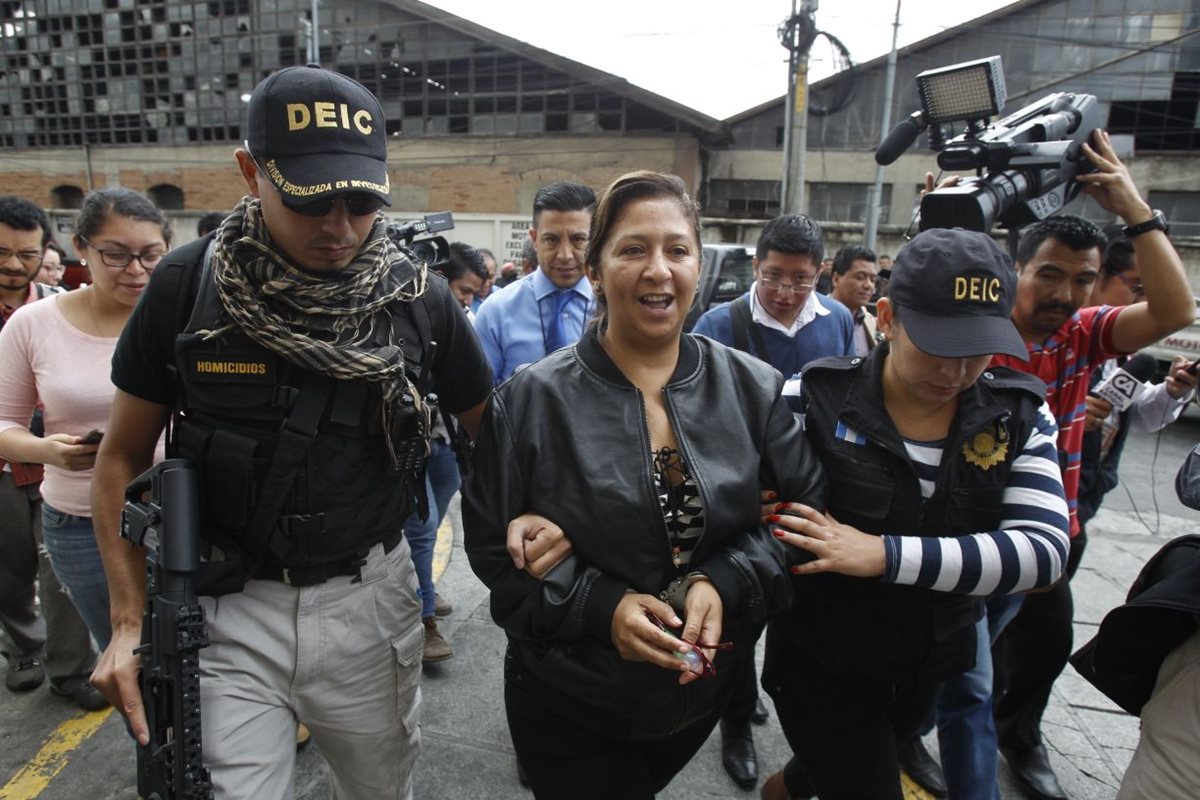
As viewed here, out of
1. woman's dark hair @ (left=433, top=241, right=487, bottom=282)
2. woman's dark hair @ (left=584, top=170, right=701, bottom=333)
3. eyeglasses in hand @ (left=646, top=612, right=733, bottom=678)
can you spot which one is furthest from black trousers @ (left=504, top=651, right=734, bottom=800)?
woman's dark hair @ (left=433, top=241, right=487, bottom=282)

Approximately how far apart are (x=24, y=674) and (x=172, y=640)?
2.47 m

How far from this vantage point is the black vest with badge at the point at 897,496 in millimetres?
1654

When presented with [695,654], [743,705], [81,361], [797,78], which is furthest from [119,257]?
[797,78]

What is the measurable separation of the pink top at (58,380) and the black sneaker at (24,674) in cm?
140

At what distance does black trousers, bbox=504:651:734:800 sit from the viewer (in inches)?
61.9

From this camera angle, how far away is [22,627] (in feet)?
10.1

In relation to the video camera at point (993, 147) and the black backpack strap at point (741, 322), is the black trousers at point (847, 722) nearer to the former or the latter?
the video camera at point (993, 147)

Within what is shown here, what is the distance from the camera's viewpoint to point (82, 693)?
9.57ft

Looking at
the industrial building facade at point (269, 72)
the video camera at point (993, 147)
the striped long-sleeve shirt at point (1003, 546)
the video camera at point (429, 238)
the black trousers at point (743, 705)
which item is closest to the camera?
the striped long-sleeve shirt at point (1003, 546)

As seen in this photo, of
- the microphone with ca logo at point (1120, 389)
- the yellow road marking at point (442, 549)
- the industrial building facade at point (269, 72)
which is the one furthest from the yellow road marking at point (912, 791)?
the industrial building facade at point (269, 72)

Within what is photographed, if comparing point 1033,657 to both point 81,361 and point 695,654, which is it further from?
point 81,361

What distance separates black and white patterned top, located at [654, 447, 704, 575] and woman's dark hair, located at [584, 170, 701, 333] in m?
0.39

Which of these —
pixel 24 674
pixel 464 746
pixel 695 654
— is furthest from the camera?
pixel 24 674

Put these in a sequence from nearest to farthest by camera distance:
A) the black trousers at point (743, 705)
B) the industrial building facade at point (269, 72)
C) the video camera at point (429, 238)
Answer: the black trousers at point (743, 705) < the video camera at point (429, 238) < the industrial building facade at point (269, 72)
